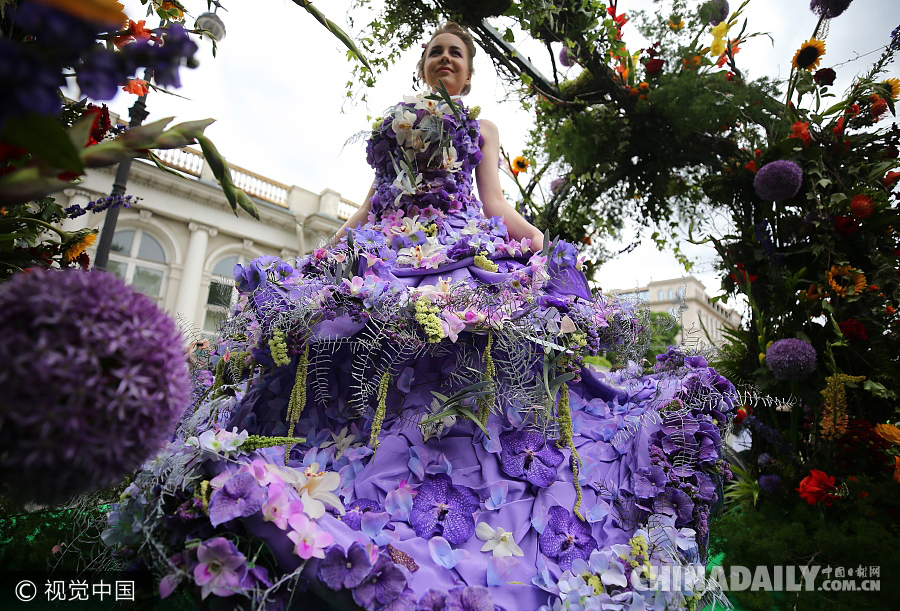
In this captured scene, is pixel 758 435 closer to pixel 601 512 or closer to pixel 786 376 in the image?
pixel 786 376

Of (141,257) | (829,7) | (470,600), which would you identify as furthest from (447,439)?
(141,257)

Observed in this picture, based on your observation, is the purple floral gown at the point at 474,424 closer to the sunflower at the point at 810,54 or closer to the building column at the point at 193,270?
the sunflower at the point at 810,54

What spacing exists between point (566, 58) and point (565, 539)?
3.00m

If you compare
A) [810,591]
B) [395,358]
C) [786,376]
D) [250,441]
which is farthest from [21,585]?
[786,376]

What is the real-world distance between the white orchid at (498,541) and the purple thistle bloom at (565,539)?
0.07 m

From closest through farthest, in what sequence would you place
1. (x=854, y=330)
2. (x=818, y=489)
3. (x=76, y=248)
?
(x=76, y=248) → (x=818, y=489) → (x=854, y=330)

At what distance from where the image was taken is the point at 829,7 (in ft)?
8.35

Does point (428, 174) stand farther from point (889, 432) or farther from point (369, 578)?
point (889, 432)

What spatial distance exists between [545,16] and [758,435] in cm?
254

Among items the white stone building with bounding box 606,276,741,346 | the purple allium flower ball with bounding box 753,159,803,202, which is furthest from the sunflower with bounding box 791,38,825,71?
the white stone building with bounding box 606,276,741,346

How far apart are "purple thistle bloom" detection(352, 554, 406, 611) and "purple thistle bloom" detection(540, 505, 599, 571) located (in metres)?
0.39

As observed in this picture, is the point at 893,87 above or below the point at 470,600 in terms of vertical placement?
above

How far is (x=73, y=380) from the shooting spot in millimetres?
409

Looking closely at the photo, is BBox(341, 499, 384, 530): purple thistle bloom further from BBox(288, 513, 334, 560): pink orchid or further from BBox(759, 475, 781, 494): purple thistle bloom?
BBox(759, 475, 781, 494): purple thistle bloom
